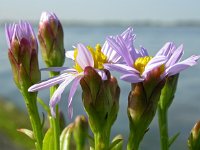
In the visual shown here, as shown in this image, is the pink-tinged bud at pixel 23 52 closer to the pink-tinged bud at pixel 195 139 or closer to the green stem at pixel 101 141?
the green stem at pixel 101 141

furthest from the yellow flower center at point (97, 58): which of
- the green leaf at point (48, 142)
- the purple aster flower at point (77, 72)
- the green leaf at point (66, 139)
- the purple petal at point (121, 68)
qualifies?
the green leaf at point (66, 139)

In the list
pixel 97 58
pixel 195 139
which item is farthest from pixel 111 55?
pixel 195 139

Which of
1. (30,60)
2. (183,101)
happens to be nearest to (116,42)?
(30,60)

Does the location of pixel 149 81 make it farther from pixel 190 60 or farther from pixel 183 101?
pixel 183 101

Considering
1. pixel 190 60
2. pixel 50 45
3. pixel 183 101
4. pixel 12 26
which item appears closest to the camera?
pixel 190 60

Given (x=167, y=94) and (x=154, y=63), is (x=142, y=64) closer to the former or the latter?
(x=154, y=63)

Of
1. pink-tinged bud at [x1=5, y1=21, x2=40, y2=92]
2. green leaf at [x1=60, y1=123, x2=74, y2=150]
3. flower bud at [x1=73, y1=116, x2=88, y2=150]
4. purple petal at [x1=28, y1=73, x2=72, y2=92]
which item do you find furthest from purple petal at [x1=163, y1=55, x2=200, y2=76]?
flower bud at [x1=73, y1=116, x2=88, y2=150]

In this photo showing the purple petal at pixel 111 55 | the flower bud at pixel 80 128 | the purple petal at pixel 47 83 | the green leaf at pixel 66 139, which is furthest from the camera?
the flower bud at pixel 80 128
